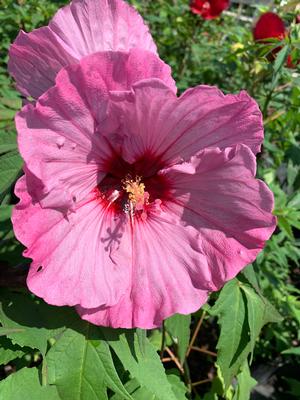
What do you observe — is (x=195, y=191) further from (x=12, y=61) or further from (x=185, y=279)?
(x=12, y=61)

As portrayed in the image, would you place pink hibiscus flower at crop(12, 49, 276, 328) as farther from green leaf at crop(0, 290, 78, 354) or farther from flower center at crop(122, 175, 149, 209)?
green leaf at crop(0, 290, 78, 354)

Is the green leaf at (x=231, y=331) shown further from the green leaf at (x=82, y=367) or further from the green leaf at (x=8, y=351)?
the green leaf at (x=8, y=351)

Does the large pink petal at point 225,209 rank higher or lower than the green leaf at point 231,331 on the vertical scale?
higher

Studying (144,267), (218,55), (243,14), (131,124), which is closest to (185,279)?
(144,267)

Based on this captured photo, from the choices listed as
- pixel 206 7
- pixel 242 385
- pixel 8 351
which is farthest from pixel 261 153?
pixel 206 7

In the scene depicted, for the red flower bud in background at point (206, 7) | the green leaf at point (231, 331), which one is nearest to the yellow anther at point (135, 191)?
the green leaf at point (231, 331)

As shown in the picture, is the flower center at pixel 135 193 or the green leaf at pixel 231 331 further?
the green leaf at pixel 231 331

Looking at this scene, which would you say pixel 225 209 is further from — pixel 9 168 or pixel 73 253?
pixel 9 168
